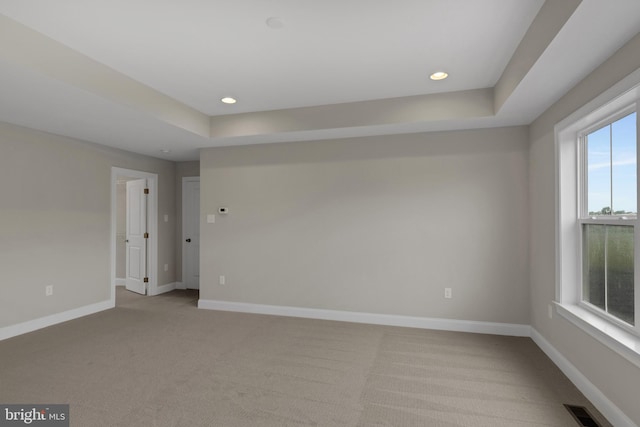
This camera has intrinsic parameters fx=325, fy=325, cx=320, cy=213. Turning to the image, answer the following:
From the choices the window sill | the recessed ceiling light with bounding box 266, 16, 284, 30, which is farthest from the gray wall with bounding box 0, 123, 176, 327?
the window sill

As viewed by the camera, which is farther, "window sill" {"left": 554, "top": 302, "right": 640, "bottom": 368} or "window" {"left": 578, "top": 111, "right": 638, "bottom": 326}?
"window" {"left": 578, "top": 111, "right": 638, "bottom": 326}

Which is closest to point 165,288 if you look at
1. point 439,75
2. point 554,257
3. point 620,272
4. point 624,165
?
point 439,75

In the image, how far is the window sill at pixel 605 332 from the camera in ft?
6.15

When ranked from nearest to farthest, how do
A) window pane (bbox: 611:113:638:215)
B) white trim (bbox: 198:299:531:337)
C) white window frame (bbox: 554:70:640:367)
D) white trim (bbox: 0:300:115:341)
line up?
1. window pane (bbox: 611:113:638:215)
2. white window frame (bbox: 554:70:640:367)
3. white trim (bbox: 0:300:115:341)
4. white trim (bbox: 198:299:531:337)

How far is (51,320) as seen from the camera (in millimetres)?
3934

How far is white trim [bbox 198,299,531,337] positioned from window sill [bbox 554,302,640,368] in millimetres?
984

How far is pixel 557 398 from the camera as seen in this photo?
7.73 feet

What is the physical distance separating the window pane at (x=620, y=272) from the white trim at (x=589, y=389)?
538mm

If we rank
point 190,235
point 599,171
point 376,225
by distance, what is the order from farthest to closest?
1. point 190,235
2. point 376,225
3. point 599,171

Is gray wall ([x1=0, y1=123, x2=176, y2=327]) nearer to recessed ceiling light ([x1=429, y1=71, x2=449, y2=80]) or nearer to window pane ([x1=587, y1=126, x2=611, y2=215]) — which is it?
recessed ceiling light ([x1=429, y1=71, x2=449, y2=80])

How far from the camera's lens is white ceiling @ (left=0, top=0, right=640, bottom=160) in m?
2.02

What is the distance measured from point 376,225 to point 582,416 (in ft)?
8.14

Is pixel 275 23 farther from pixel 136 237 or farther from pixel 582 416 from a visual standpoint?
pixel 136 237

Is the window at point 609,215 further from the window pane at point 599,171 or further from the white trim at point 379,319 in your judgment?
the white trim at point 379,319
